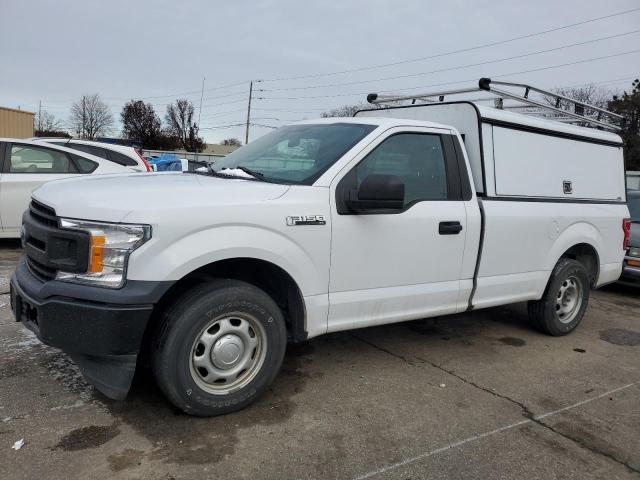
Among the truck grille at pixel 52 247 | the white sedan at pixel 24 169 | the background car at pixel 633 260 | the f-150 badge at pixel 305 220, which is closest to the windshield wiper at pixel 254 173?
the f-150 badge at pixel 305 220

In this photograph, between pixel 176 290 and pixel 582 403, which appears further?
pixel 582 403

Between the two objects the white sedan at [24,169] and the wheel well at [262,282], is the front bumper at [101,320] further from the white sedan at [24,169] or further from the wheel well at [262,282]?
the white sedan at [24,169]

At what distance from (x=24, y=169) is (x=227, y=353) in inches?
239

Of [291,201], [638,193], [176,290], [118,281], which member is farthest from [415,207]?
[638,193]

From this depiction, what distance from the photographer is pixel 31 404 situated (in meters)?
3.26

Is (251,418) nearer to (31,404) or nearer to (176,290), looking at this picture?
(176,290)

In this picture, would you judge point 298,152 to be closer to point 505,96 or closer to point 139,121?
point 505,96

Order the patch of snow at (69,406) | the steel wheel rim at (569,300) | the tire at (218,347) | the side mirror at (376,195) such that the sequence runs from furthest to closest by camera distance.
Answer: the steel wheel rim at (569,300)
the side mirror at (376,195)
the patch of snow at (69,406)
the tire at (218,347)

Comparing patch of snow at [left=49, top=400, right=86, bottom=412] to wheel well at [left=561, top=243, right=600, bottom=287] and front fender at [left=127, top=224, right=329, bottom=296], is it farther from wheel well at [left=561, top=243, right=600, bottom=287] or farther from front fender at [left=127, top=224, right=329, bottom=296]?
wheel well at [left=561, top=243, right=600, bottom=287]

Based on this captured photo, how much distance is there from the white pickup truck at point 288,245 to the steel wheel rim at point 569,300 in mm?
173

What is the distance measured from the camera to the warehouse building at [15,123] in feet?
101

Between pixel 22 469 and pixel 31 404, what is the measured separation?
726 millimetres

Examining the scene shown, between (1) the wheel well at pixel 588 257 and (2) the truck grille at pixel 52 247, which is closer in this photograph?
(2) the truck grille at pixel 52 247

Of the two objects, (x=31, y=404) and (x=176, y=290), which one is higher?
(x=176, y=290)
